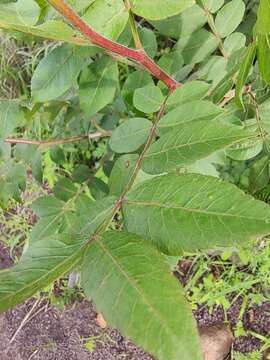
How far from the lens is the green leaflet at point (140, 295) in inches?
17.4

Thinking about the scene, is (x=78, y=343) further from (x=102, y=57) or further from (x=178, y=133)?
(x=178, y=133)

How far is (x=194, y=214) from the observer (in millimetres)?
573

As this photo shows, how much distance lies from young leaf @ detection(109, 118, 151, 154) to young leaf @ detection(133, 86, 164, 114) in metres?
0.02

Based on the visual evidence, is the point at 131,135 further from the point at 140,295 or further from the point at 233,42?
the point at 140,295

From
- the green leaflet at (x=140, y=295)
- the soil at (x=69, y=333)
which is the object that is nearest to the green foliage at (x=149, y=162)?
the green leaflet at (x=140, y=295)

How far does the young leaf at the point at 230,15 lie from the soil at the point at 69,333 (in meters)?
1.22

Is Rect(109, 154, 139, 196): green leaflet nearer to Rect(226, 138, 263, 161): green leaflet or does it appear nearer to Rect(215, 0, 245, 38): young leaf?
Rect(226, 138, 263, 161): green leaflet

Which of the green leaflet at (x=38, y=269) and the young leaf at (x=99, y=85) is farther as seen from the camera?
the young leaf at (x=99, y=85)

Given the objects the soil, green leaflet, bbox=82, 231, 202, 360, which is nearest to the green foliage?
green leaflet, bbox=82, 231, 202, 360

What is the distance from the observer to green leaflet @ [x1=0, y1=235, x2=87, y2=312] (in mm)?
508

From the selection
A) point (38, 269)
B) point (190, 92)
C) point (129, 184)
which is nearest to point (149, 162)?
point (129, 184)

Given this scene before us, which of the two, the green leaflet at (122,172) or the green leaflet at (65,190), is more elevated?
the green leaflet at (122,172)

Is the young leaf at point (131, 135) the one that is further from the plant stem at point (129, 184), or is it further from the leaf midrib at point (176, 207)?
the leaf midrib at point (176, 207)

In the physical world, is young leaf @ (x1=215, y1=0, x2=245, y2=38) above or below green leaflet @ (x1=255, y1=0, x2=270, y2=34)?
below
